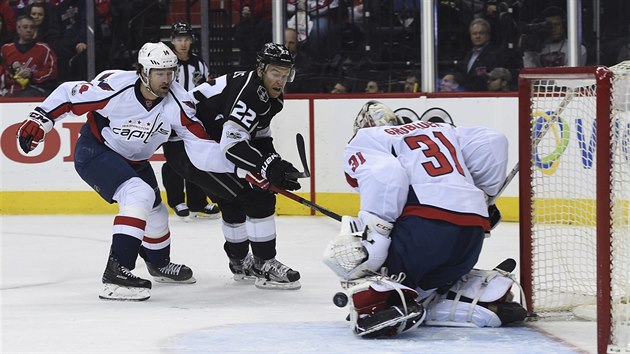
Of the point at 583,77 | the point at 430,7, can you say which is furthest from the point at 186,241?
the point at 583,77

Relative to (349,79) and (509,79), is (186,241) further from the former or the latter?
(509,79)

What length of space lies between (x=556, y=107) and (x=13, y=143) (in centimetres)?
381

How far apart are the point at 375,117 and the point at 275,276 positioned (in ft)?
3.56

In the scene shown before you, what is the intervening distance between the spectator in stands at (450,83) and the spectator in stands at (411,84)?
0.42 ft

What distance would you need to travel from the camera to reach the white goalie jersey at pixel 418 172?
3.12m

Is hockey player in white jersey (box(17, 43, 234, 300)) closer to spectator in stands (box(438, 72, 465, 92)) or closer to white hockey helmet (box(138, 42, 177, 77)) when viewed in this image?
white hockey helmet (box(138, 42, 177, 77))

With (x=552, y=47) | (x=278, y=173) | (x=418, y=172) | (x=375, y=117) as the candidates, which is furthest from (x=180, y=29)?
(x=418, y=172)

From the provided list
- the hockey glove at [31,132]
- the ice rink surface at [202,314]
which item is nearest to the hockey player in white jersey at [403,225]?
the ice rink surface at [202,314]

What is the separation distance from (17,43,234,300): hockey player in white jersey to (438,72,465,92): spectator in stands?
8.23ft

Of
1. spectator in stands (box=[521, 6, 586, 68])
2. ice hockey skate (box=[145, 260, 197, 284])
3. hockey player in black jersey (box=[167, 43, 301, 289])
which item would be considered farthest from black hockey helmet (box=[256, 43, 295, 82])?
spectator in stands (box=[521, 6, 586, 68])

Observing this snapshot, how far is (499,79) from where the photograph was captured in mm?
6398

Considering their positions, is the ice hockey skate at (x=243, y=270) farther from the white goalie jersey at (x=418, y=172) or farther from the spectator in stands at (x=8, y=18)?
the spectator in stands at (x=8, y=18)

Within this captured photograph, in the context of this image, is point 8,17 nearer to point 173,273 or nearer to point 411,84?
point 411,84

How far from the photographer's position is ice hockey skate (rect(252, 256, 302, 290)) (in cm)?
421
